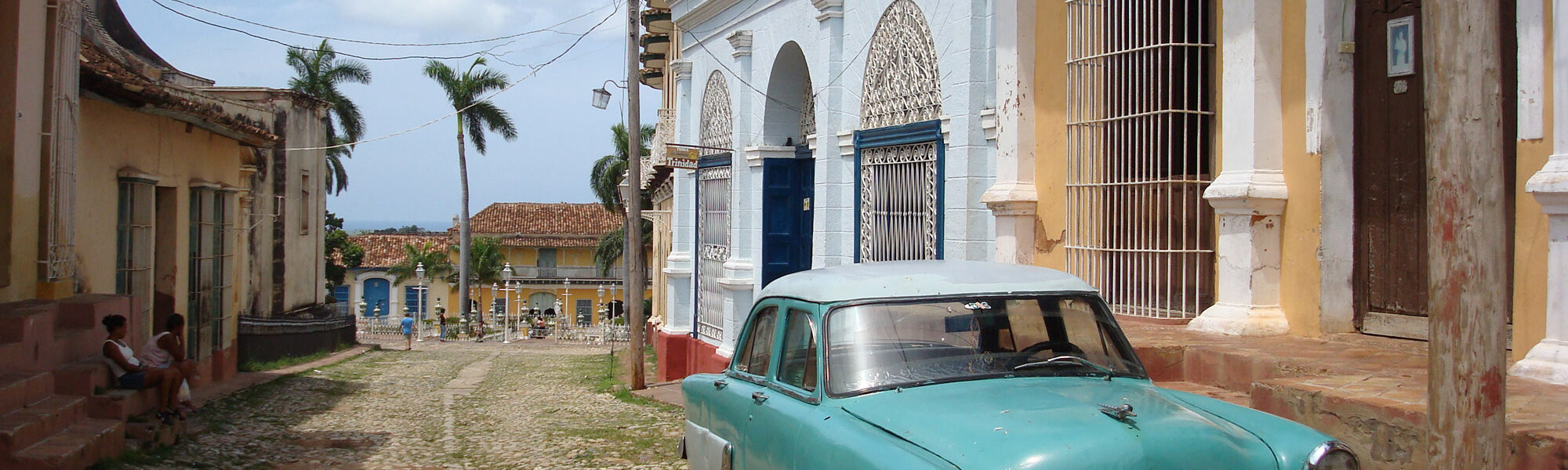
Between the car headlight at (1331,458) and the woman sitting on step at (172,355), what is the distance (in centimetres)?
821

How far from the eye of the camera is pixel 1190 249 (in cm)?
778

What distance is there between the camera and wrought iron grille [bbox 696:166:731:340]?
49.8 ft

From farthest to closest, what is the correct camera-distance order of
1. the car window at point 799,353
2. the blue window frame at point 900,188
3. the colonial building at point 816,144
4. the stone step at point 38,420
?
the blue window frame at point 900,188 < the colonial building at point 816,144 < the stone step at point 38,420 < the car window at point 799,353

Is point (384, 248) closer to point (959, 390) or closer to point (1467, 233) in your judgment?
point (959, 390)

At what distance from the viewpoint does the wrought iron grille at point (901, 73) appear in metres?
10.3

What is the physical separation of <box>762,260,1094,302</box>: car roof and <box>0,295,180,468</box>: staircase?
4.59m

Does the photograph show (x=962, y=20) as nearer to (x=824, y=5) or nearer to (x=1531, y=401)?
(x=824, y=5)

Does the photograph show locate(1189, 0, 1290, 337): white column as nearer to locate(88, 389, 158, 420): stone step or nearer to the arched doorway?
the arched doorway

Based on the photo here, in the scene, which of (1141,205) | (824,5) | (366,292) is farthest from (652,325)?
(366,292)

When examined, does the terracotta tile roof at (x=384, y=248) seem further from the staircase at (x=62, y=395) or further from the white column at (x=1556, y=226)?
the white column at (x=1556, y=226)

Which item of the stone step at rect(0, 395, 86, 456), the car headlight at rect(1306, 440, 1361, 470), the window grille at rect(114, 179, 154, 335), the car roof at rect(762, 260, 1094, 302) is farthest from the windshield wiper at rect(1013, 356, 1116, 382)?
the window grille at rect(114, 179, 154, 335)

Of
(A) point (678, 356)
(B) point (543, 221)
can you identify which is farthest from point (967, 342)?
(B) point (543, 221)

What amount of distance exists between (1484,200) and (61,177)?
31.6 feet

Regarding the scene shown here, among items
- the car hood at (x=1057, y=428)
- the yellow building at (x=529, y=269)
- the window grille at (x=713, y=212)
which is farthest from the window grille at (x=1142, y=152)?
the yellow building at (x=529, y=269)
